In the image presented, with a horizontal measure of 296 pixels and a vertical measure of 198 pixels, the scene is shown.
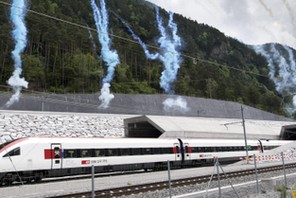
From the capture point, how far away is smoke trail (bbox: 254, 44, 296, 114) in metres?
123

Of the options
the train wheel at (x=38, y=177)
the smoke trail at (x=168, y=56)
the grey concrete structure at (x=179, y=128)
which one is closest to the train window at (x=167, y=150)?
the grey concrete structure at (x=179, y=128)

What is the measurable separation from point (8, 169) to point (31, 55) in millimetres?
58449

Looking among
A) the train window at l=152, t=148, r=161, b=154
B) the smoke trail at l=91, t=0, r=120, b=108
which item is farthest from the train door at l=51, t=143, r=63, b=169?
the smoke trail at l=91, t=0, r=120, b=108

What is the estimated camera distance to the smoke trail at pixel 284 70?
123 m

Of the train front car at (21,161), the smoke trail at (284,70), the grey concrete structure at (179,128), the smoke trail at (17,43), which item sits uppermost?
the smoke trail at (284,70)

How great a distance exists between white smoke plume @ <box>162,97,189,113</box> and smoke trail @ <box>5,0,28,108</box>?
22.0m

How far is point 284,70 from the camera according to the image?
425ft

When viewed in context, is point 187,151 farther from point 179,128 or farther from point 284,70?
point 284,70

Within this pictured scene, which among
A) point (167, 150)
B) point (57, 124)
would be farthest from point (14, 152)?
point (57, 124)

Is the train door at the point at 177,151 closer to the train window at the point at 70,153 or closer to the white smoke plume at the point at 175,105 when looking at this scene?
the train window at the point at 70,153

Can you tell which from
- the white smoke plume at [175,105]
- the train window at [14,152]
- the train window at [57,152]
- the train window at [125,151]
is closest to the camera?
the train window at [14,152]

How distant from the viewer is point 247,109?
237 ft

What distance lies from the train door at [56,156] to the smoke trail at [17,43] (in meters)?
16.9

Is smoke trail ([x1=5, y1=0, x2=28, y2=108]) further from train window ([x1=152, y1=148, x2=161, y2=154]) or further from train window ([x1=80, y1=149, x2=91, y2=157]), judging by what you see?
train window ([x1=152, y1=148, x2=161, y2=154])
